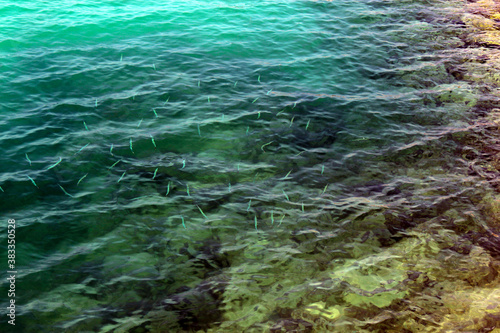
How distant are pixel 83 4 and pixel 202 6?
319 inches

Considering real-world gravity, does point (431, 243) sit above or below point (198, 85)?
below

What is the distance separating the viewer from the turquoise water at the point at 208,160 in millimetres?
8430

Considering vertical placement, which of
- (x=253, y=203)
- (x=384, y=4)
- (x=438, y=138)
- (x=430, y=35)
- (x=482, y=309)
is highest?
(x=384, y=4)

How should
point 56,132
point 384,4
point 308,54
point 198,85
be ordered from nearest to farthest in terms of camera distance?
1. point 56,132
2. point 198,85
3. point 308,54
4. point 384,4

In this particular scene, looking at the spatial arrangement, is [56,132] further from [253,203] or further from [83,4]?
[83,4]

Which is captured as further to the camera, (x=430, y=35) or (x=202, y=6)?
(x=202, y=6)

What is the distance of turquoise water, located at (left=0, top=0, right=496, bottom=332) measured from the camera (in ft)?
27.7

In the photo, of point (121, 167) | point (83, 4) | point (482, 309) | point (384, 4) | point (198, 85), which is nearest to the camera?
point (482, 309)

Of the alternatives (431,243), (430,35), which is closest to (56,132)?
(431,243)

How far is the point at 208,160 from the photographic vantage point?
12672 millimetres

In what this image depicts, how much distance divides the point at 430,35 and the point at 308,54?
330 inches

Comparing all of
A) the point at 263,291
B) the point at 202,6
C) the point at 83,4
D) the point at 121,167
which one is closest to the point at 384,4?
the point at 202,6

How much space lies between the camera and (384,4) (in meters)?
26.0

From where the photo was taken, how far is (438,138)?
45.1 feet
